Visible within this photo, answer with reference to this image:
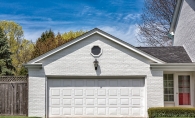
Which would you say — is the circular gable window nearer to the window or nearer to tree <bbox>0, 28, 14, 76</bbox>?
the window

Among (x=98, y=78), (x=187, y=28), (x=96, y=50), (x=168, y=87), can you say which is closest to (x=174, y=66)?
(x=168, y=87)

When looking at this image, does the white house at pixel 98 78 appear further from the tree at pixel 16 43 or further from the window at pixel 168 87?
the tree at pixel 16 43

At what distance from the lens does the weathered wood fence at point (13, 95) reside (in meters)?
14.6

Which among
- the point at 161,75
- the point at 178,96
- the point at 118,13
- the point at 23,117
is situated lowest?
the point at 23,117

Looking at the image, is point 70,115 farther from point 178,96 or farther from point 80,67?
point 178,96

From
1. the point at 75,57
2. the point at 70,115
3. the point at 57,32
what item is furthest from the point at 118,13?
the point at 57,32

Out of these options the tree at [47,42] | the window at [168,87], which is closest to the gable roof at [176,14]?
the window at [168,87]

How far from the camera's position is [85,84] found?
14.5 meters

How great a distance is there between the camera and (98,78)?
47.8 ft

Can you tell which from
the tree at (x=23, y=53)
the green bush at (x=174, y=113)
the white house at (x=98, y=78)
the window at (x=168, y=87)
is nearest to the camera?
the green bush at (x=174, y=113)

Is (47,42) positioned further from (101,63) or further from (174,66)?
(174,66)

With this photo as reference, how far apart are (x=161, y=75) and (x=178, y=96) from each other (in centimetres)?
173

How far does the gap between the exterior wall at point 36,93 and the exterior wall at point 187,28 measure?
28.1 feet

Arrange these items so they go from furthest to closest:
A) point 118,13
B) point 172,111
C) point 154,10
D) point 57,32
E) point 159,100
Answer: point 57,32 < point 154,10 < point 118,13 < point 159,100 < point 172,111
